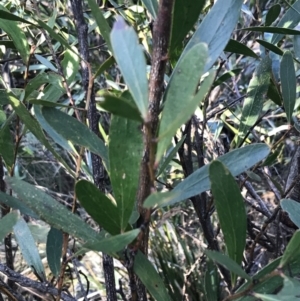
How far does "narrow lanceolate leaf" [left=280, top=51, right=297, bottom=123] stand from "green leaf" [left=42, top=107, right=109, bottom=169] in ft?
0.79

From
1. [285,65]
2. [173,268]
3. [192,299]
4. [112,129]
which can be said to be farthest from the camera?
[173,268]

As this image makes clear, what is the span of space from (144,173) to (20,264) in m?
1.52

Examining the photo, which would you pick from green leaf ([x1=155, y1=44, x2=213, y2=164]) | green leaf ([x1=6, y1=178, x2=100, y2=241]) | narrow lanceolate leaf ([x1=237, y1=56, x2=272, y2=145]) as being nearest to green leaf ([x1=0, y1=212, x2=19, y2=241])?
green leaf ([x1=6, y1=178, x2=100, y2=241])

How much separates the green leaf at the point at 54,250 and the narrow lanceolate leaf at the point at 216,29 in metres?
0.24

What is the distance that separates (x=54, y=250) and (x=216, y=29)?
27 cm

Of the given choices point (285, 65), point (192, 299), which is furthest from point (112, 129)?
point (192, 299)

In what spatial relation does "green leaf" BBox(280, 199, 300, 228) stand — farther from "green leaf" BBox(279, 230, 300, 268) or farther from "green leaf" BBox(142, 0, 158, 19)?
"green leaf" BBox(142, 0, 158, 19)

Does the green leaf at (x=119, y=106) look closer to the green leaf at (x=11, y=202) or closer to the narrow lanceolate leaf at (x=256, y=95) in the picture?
the green leaf at (x=11, y=202)

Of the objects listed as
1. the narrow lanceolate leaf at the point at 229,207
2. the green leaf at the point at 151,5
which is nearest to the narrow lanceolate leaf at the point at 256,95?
the green leaf at the point at 151,5

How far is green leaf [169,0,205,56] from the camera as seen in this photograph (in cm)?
34

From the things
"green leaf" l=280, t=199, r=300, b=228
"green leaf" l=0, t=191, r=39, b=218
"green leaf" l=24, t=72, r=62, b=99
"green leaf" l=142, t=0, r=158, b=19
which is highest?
"green leaf" l=142, t=0, r=158, b=19

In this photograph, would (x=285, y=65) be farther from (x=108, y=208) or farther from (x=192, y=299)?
(x=192, y=299)

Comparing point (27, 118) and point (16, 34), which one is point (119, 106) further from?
point (16, 34)

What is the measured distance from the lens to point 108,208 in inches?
12.0
